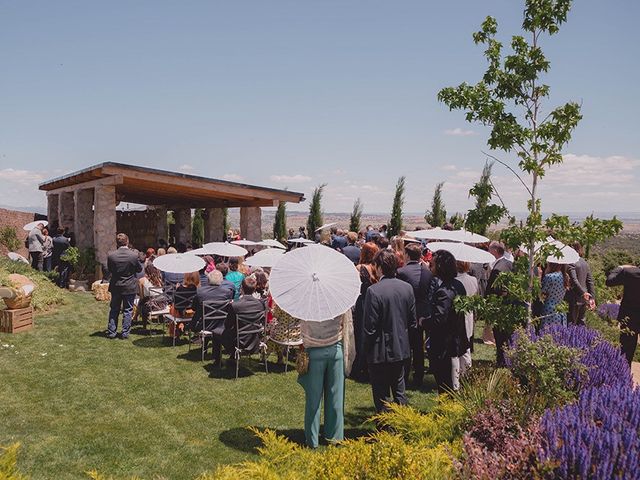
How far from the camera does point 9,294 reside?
30.6 ft

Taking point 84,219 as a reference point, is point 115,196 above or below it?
above

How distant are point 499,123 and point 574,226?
120 centimetres

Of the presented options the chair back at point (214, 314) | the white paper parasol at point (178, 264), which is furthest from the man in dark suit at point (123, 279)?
the chair back at point (214, 314)

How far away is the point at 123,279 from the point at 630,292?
8.44 m

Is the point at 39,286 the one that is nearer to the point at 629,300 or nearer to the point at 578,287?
the point at 578,287

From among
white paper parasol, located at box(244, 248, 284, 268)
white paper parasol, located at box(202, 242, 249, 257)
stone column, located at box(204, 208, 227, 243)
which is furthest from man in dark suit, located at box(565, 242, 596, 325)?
stone column, located at box(204, 208, 227, 243)

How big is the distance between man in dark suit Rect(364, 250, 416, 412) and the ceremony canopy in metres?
10.6

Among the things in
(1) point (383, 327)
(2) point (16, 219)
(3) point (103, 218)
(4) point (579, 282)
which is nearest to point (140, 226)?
(2) point (16, 219)

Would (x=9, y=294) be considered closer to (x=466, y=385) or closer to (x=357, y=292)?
(x=357, y=292)

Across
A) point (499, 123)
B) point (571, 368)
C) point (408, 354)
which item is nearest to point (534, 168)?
point (499, 123)

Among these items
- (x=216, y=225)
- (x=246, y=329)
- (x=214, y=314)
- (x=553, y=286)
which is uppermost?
(x=216, y=225)

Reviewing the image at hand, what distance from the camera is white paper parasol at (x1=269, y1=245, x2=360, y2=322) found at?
4.73 meters

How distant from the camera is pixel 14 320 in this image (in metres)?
9.38

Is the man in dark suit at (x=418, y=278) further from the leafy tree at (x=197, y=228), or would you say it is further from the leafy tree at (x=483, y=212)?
the leafy tree at (x=197, y=228)
